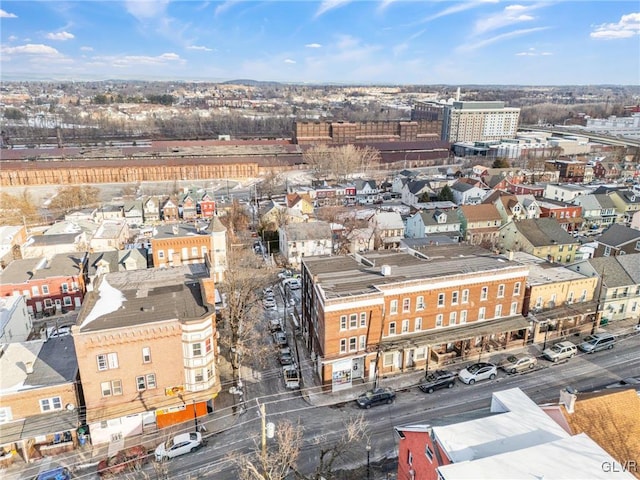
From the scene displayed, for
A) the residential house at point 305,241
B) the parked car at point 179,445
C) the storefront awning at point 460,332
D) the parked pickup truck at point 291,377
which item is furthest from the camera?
the residential house at point 305,241

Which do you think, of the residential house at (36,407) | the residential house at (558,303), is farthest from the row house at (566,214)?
the residential house at (36,407)

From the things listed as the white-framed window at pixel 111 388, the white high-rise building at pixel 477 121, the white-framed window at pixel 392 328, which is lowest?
the white-framed window at pixel 111 388

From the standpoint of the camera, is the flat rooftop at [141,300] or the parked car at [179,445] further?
the flat rooftop at [141,300]

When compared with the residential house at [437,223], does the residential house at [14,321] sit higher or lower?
lower

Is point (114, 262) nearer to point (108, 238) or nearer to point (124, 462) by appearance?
point (108, 238)

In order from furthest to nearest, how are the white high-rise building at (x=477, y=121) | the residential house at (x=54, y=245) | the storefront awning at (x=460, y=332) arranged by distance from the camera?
the white high-rise building at (x=477, y=121), the residential house at (x=54, y=245), the storefront awning at (x=460, y=332)

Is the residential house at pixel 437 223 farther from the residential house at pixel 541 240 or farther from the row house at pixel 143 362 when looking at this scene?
the row house at pixel 143 362

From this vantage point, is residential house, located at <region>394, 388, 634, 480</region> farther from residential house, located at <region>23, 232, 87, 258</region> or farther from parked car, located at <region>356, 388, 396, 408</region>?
residential house, located at <region>23, 232, 87, 258</region>
